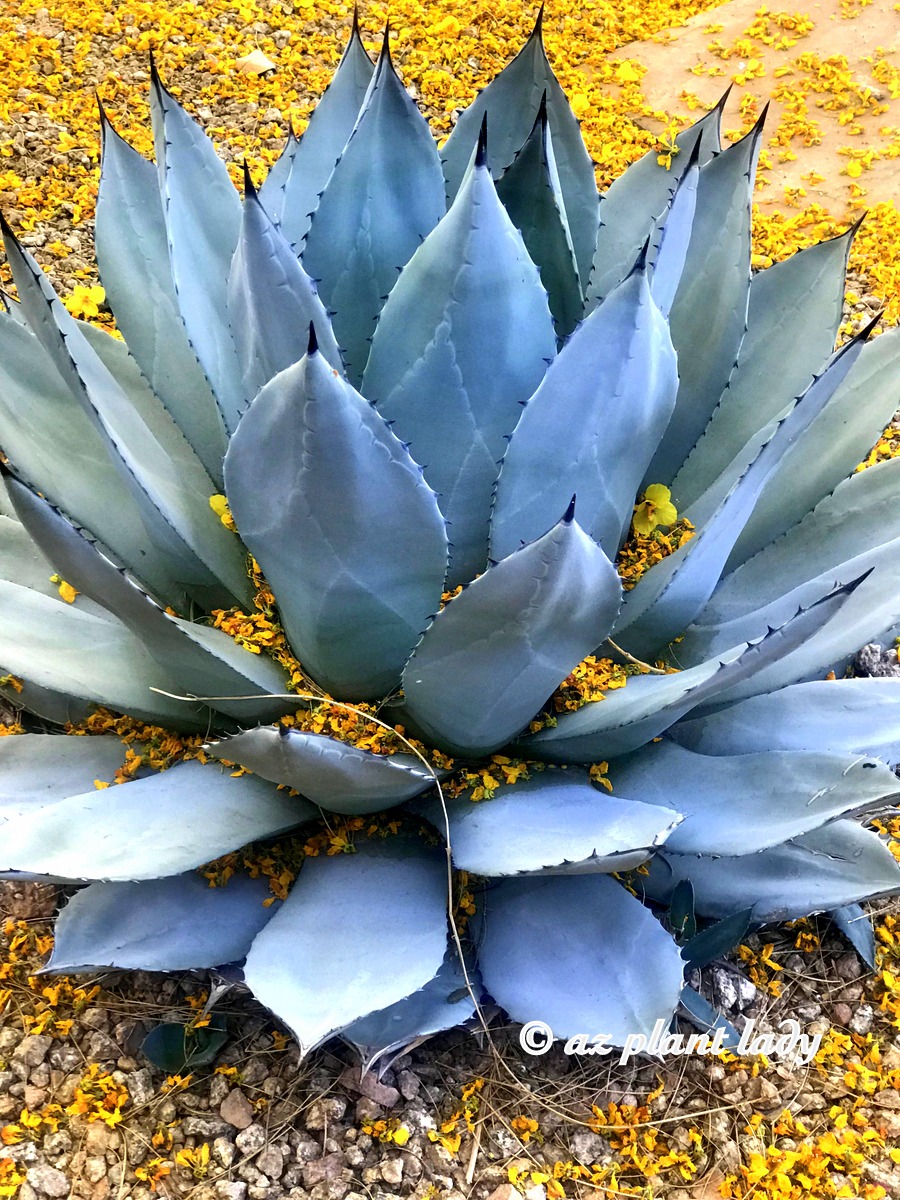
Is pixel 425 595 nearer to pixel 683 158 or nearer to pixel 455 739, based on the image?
pixel 455 739

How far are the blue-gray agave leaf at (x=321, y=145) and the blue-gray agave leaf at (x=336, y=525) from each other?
0.58m

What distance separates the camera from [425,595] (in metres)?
1.25

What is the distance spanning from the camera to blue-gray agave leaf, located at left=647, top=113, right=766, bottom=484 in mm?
1530

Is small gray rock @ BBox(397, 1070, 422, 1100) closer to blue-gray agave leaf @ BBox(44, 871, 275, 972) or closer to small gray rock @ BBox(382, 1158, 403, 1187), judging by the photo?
small gray rock @ BBox(382, 1158, 403, 1187)

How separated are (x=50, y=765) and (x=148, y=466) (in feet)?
1.46

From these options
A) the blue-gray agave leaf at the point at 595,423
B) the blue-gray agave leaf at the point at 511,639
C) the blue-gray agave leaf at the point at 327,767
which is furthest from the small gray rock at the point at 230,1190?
the blue-gray agave leaf at the point at 595,423

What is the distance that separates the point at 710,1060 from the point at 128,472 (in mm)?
1124

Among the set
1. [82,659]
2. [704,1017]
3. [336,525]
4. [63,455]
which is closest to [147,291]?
[63,455]

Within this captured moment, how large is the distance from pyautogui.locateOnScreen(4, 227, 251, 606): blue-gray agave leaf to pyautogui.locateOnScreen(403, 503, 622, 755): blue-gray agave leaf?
382 millimetres

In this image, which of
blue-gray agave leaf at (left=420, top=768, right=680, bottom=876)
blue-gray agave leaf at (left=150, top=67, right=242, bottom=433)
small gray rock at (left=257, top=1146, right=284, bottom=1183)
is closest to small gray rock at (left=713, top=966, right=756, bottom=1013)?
blue-gray agave leaf at (left=420, top=768, right=680, bottom=876)

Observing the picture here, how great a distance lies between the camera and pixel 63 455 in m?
1.56

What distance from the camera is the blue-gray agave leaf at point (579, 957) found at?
1.26 m

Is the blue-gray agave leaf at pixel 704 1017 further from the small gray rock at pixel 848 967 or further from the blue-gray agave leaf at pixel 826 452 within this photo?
the blue-gray agave leaf at pixel 826 452

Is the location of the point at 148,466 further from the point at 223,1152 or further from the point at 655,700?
the point at 223,1152
